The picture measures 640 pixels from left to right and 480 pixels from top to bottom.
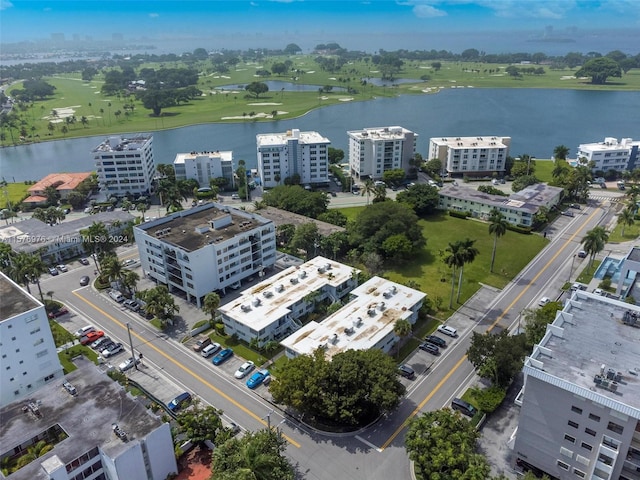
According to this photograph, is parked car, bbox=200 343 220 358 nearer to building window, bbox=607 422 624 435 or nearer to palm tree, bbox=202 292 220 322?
palm tree, bbox=202 292 220 322

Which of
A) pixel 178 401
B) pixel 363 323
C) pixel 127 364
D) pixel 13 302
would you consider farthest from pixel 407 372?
pixel 13 302

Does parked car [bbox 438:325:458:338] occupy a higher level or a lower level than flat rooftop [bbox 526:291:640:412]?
lower

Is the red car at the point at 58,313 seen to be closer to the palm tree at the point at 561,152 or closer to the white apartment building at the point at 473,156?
the white apartment building at the point at 473,156

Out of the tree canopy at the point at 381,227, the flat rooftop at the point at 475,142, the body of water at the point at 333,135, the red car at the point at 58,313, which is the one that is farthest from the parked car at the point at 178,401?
the body of water at the point at 333,135

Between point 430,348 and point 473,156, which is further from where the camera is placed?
point 473,156

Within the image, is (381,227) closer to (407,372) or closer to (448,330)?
(448,330)

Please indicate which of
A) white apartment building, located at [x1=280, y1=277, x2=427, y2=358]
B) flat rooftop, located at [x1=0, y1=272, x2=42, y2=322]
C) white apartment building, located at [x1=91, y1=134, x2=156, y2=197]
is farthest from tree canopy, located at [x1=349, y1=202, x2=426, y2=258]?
white apartment building, located at [x1=91, y1=134, x2=156, y2=197]
